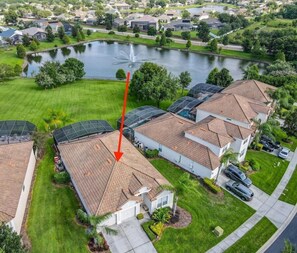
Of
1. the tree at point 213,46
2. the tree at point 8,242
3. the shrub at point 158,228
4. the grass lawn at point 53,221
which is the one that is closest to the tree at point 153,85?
the grass lawn at point 53,221

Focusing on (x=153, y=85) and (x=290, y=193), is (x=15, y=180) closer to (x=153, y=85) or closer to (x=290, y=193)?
(x=153, y=85)

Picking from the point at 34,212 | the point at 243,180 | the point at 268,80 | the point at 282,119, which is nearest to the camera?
the point at 34,212

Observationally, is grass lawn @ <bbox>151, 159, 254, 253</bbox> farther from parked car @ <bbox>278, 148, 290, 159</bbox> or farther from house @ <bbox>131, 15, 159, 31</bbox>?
house @ <bbox>131, 15, 159, 31</bbox>

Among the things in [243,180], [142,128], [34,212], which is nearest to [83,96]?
[142,128]

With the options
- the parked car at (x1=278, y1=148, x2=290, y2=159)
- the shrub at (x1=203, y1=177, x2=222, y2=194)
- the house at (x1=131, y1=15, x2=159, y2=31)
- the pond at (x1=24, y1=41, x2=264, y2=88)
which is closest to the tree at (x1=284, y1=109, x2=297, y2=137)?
the parked car at (x1=278, y1=148, x2=290, y2=159)

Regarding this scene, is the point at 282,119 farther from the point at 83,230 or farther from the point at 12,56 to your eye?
the point at 12,56

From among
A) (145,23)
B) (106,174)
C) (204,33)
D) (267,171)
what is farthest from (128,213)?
(145,23)
